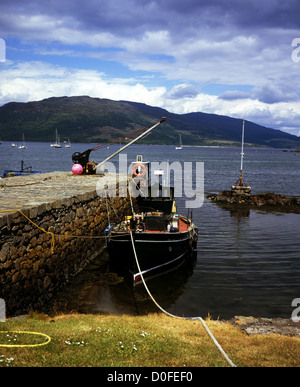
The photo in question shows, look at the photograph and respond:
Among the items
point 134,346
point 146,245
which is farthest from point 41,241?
point 134,346

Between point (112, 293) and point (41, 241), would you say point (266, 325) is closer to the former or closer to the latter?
point (112, 293)

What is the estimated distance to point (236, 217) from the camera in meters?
33.9

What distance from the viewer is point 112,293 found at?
15.4 metres

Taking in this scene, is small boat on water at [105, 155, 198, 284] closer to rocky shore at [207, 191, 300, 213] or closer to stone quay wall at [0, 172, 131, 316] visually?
stone quay wall at [0, 172, 131, 316]

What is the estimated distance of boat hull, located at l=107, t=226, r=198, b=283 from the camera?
1659 centimetres

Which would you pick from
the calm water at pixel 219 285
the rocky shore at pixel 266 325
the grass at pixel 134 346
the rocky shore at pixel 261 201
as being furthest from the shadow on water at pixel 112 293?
the rocky shore at pixel 261 201

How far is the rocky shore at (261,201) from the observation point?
39494 millimetres

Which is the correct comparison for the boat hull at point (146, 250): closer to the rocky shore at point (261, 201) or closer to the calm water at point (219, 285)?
the calm water at point (219, 285)

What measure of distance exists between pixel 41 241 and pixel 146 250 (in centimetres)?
577

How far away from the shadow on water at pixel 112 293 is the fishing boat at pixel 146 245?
61 centimetres

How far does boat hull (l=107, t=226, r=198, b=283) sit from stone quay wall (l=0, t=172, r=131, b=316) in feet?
6.49

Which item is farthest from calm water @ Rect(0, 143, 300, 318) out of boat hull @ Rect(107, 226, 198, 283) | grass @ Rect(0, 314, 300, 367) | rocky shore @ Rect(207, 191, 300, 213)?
rocky shore @ Rect(207, 191, 300, 213)
